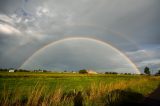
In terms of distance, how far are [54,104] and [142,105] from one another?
23.1 ft

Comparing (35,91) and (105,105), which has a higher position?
(35,91)

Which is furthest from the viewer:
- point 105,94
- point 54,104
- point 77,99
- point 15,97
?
point 105,94

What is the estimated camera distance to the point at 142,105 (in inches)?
521

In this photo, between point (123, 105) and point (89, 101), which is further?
point (123, 105)

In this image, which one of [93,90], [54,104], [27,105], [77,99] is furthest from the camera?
[93,90]

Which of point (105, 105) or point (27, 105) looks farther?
point (105, 105)

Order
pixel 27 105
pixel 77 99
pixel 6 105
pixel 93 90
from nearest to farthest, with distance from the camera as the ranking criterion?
pixel 6 105 → pixel 27 105 → pixel 77 99 → pixel 93 90

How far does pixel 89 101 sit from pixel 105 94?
7.67ft

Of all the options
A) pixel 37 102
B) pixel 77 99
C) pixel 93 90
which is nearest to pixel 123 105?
pixel 93 90

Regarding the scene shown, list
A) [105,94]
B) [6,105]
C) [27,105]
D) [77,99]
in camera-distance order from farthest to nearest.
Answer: [105,94]
[77,99]
[27,105]
[6,105]

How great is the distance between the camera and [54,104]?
8250 mm

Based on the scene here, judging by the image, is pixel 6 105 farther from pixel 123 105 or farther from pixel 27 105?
pixel 123 105

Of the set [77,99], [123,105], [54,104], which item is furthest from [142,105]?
[54,104]

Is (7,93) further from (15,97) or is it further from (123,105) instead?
(123,105)
